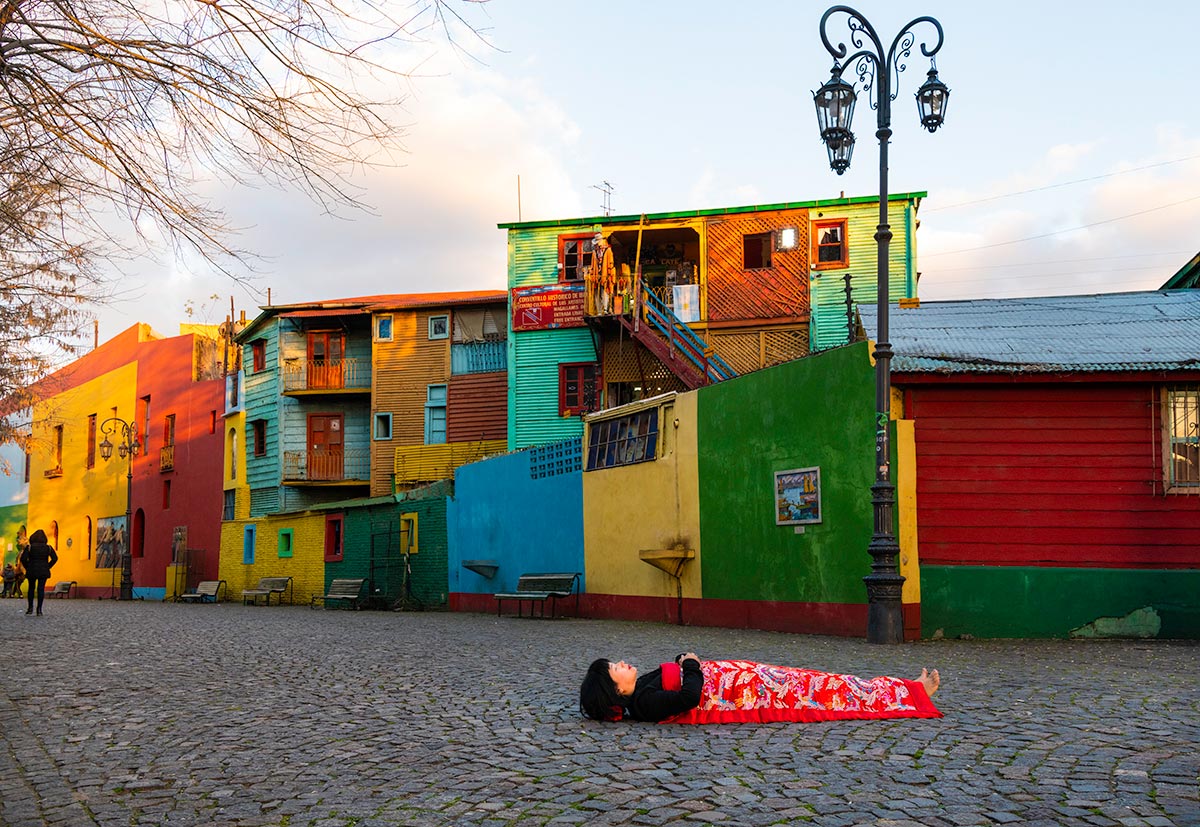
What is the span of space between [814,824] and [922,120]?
1154cm

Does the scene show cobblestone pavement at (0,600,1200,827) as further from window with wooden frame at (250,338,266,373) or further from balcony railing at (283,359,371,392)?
window with wooden frame at (250,338,266,373)

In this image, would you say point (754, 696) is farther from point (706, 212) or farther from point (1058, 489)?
point (706, 212)

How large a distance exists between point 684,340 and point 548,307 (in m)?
6.08

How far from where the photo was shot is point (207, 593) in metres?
40.8

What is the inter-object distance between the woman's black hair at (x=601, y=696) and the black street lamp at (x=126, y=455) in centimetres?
3794

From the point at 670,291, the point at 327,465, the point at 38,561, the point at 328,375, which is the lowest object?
the point at 38,561

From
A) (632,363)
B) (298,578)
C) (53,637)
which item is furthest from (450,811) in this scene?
(298,578)

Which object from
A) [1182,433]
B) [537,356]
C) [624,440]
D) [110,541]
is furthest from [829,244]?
[110,541]

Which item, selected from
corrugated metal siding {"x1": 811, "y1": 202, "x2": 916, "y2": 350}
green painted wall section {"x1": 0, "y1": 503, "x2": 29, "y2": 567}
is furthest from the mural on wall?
corrugated metal siding {"x1": 811, "y1": 202, "x2": 916, "y2": 350}

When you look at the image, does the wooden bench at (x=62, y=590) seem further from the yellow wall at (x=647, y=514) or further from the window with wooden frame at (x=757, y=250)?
the yellow wall at (x=647, y=514)

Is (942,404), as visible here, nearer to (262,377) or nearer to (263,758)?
(263,758)

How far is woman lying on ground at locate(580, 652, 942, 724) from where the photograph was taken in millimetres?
7723

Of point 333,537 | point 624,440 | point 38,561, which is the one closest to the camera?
point 624,440

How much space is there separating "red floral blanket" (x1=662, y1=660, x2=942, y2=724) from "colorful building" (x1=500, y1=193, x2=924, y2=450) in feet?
68.1
